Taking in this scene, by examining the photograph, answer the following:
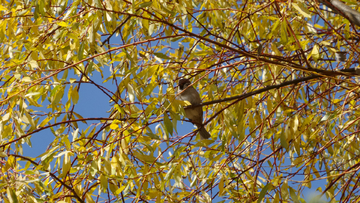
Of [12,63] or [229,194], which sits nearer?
[12,63]

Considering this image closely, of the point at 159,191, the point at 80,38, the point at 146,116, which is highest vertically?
the point at 80,38

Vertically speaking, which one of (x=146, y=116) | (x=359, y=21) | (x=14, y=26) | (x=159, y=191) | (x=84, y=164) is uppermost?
(x=14, y=26)

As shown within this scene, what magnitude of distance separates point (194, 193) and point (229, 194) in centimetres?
29

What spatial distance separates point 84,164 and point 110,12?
81 cm

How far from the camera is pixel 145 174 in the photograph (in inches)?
76.9

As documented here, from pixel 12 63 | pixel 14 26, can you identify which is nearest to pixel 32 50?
pixel 12 63

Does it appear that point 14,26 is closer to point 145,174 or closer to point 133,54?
point 133,54

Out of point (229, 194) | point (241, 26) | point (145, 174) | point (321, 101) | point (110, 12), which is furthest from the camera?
point (321, 101)

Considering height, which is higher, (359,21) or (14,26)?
(14,26)

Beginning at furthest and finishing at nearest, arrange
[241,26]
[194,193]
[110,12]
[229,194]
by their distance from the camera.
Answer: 1. [241,26]
2. [229,194]
3. [194,193]
4. [110,12]

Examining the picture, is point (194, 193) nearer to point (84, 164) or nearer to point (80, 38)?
point (84, 164)

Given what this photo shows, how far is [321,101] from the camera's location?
297cm

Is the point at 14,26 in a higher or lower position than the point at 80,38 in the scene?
higher

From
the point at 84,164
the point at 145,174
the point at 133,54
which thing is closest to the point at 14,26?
the point at 133,54
